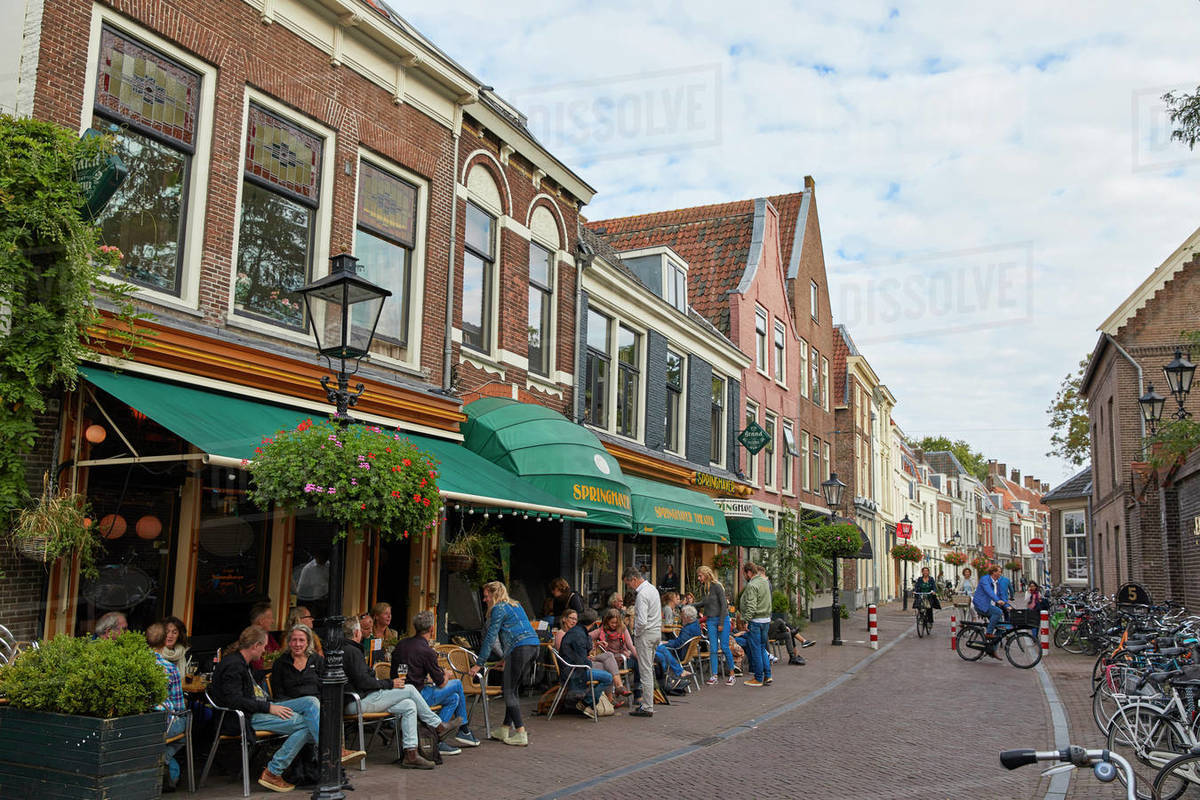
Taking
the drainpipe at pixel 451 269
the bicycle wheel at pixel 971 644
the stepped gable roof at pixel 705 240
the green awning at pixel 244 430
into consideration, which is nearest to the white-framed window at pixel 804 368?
the stepped gable roof at pixel 705 240

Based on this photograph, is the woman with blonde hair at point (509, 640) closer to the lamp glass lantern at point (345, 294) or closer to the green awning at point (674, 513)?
the lamp glass lantern at point (345, 294)

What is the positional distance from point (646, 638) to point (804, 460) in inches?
827

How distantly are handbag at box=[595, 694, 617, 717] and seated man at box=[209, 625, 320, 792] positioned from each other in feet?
14.7

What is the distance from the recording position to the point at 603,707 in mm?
11273

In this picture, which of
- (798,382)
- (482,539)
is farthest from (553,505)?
(798,382)

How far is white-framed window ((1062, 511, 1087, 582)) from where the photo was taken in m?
45.2

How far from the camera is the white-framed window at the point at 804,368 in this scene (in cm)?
3142

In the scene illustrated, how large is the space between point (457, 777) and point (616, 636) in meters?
4.55

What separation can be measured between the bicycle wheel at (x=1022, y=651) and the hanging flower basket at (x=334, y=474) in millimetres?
14175

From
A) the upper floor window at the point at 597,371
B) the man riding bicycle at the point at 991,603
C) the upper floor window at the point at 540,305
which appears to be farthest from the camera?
the man riding bicycle at the point at 991,603

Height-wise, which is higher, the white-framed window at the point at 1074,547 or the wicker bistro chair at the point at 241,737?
the white-framed window at the point at 1074,547

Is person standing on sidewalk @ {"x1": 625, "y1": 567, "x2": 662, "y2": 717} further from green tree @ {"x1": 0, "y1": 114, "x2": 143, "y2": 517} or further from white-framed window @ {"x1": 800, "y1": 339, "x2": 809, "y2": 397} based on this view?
white-framed window @ {"x1": 800, "y1": 339, "x2": 809, "y2": 397}

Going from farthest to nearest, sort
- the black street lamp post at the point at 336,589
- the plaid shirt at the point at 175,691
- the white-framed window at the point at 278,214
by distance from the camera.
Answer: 1. the white-framed window at the point at 278,214
2. the plaid shirt at the point at 175,691
3. the black street lamp post at the point at 336,589

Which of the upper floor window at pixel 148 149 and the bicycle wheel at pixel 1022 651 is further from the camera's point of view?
the bicycle wheel at pixel 1022 651
